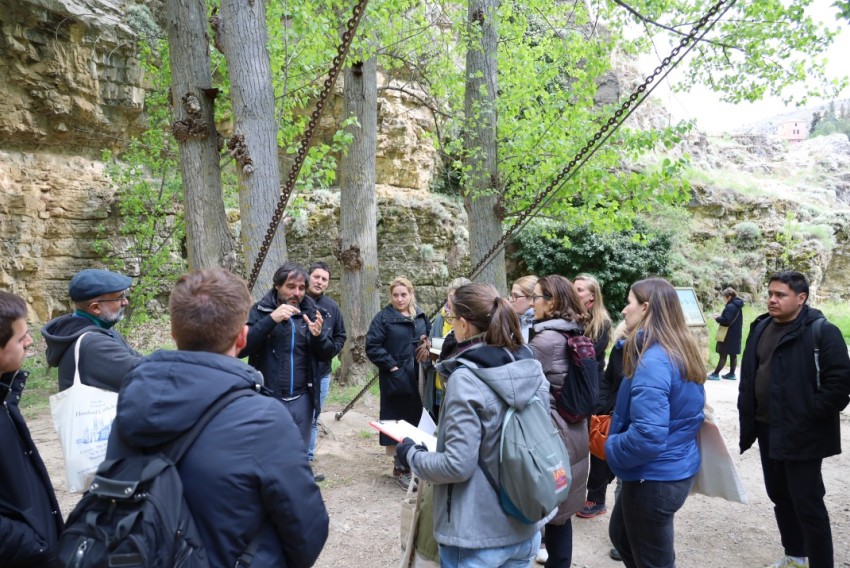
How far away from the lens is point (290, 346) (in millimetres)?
4703

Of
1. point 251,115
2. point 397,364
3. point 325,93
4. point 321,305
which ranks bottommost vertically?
point 397,364

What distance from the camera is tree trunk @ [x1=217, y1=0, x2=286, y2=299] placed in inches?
228

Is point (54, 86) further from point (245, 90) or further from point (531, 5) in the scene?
point (531, 5)

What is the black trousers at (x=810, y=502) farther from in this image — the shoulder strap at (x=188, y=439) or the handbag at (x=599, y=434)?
the shoulder strap at (x=188, y=439)

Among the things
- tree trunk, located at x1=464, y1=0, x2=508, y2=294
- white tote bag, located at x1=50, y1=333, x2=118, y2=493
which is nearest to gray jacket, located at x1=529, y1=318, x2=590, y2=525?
white tote bag, located at x1=50, y1=333, x2=118, y2=493

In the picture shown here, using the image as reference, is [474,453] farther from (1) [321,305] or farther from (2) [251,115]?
(2) [251,115]

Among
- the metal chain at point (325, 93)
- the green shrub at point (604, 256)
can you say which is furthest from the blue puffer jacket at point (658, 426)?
the green shrub at point (604, 256)

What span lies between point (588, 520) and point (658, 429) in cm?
246

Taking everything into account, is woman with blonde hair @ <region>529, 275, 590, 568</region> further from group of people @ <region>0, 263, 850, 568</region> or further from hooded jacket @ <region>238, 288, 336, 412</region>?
hooded jacket @ <region>238, 288, 336, 412</region>

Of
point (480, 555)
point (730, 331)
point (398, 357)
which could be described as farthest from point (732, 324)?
point (480, 555)

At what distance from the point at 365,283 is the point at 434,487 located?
22.7ft

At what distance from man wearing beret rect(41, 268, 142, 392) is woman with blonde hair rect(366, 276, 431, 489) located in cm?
281

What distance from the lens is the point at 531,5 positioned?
1043 centimetres

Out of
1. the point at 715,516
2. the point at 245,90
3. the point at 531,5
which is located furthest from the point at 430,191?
the point at 715,516
